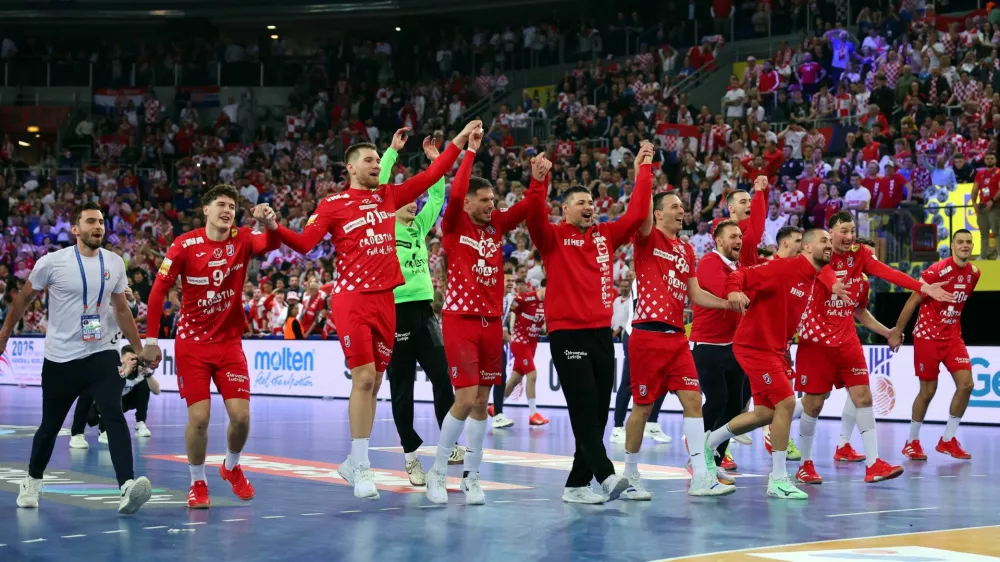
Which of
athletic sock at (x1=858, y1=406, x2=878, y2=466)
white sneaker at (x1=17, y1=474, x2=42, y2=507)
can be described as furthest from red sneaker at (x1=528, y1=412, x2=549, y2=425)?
white sneaker at (x1=17, y1=474, x2=42, y2=507)

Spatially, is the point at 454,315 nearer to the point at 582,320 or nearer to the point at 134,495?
the point at 582,320

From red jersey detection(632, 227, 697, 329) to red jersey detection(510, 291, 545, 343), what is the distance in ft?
25.0

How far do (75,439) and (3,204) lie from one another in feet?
75.6

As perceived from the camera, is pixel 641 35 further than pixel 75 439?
Yes

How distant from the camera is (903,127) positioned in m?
23.2

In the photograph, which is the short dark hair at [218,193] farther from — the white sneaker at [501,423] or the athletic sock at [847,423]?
the white sneaker at [501,423]

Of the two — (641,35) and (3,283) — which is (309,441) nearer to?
(3,283)

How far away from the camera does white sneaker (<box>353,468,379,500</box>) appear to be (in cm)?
905

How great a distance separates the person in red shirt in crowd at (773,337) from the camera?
33.0 feet

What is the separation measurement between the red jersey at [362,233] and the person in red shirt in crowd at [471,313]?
0.38 metres

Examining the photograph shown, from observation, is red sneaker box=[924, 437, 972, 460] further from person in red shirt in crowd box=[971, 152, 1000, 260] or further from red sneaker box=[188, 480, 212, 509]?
red sneaker box=[188, 480, 212, 509]

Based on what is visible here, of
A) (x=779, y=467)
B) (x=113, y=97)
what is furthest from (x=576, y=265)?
(x=113, y=97)

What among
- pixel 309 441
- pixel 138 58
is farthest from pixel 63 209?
pixel 309 441

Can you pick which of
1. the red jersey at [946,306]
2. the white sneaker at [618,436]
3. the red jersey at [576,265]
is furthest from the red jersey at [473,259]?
the red jersey at [946,306]
